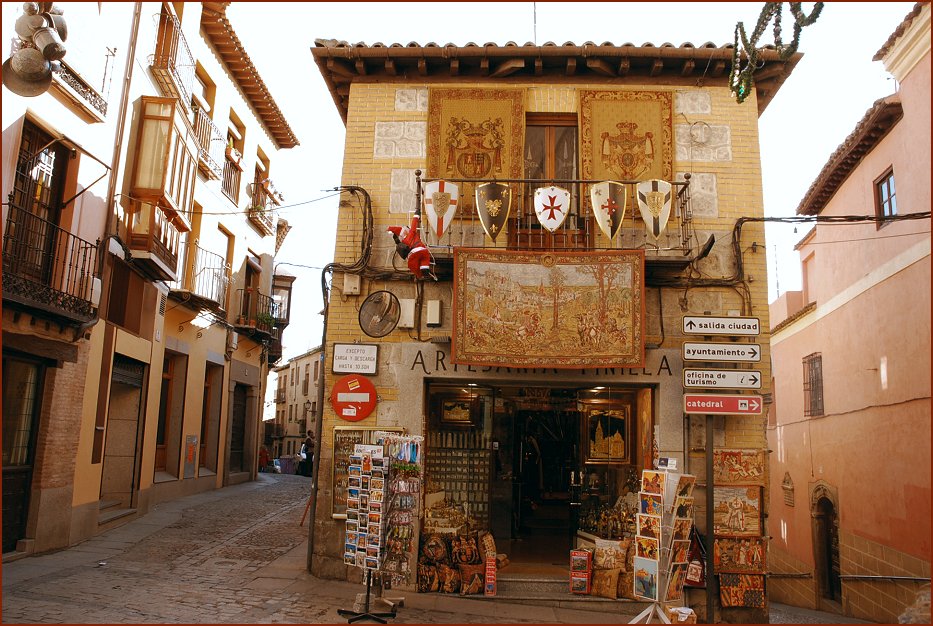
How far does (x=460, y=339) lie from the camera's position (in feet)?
28.6

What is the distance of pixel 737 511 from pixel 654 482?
5.51 feet

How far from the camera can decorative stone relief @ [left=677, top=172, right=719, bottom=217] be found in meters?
9.41

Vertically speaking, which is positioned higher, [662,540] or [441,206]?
[441,206]

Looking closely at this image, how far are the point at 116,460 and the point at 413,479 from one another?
766cm

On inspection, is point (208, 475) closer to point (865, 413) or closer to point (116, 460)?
point (116, 460)

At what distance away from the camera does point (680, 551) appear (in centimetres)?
753

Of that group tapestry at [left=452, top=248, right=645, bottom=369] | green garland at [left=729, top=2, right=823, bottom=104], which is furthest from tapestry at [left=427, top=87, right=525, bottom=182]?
green garland at [left=729, top=2, right=823, bottom=104]

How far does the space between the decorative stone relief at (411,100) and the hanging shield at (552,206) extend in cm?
228

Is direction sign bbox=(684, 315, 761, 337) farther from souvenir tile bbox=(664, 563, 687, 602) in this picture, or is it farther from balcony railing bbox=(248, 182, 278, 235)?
balcony railing bbox=(248, 182, 278, 235)

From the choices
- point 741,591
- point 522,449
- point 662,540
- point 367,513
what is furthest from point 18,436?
point 741,591

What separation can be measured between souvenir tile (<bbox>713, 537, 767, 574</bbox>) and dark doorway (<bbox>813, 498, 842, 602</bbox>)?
297 inches

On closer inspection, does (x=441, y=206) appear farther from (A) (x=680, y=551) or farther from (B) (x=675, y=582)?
(B) (x=675, y=582)

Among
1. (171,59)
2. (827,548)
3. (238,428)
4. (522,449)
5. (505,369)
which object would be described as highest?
(171,59)

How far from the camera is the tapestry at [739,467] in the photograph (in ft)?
28.5
